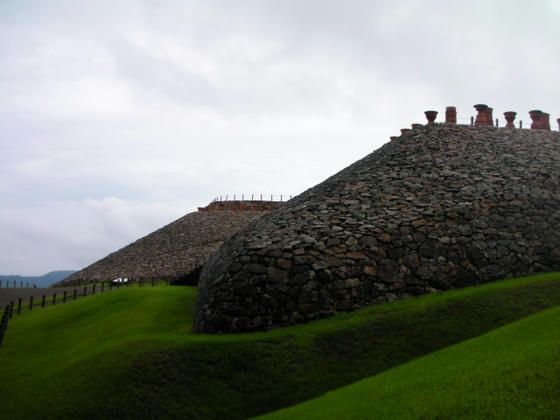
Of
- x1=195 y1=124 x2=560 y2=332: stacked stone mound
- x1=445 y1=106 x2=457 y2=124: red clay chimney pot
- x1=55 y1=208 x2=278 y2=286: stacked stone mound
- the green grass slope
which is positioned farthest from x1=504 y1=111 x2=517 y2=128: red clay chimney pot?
x1=55 y1=208 x2=278 y2=286: stacked stone mound

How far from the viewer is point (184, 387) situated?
9969 millimetres

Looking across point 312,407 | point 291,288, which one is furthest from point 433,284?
point 312,407

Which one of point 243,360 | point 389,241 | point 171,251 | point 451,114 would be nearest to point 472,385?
point 243,360

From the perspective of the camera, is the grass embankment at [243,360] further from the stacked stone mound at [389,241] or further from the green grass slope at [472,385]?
the green grass slope at [472,385]

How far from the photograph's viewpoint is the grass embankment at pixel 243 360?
380 inches

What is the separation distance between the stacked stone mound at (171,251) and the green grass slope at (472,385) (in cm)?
2471

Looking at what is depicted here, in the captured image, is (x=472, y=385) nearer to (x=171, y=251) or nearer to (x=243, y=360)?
(x=243, y=360)

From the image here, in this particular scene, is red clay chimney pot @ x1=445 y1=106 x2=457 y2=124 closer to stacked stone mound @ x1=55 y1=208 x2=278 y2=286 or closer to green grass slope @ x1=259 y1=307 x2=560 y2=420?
A: green grass slope @ x1=259 y1=307 x2=560 y2=420

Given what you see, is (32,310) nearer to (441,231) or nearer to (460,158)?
(441,231)

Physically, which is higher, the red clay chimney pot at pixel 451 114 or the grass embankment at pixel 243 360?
the red clay chimney pot at pixel 451 114

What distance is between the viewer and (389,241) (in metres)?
14.3

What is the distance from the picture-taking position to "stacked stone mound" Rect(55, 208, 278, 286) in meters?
36.8

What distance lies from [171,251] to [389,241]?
30.4 metres

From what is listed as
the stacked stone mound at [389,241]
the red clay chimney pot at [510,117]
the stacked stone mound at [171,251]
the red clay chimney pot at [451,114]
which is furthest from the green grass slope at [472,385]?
the stacked stone mound at [171,251]
